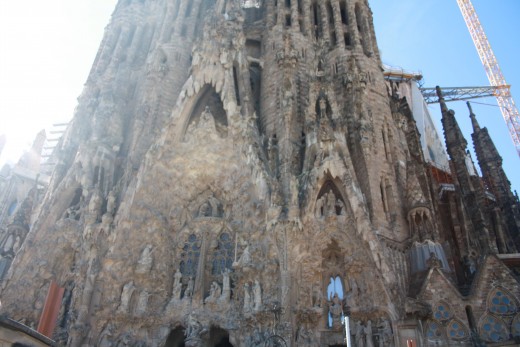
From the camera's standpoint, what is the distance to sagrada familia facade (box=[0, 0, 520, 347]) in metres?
12.4

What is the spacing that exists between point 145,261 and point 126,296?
114 cm

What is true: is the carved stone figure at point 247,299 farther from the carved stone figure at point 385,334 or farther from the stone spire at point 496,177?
the stone spire at point 496,177

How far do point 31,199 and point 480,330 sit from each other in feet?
54.5

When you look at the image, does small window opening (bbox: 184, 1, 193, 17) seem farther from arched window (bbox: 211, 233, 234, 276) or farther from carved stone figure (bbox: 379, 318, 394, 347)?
carved stone figure (bbox: 379, 318, 394, 347)

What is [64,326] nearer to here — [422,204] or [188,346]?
[188,346]

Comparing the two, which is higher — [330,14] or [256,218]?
[330,14]

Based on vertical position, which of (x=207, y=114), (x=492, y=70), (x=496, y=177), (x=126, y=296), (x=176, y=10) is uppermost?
(x=492, y=70)

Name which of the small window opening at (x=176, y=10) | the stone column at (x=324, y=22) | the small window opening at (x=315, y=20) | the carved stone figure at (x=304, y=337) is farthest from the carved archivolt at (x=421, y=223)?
the small window opening at (x=176, y=10)

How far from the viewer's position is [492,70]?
150 ft

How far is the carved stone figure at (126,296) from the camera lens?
44.4 ft

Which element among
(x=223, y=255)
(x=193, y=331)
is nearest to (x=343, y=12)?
(x=223, y=255)

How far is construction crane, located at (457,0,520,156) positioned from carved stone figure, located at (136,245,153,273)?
125 ft

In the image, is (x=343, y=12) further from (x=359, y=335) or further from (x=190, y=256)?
(x=359, y=335)

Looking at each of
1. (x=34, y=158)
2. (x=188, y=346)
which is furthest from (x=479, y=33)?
(x=188, y=346)
